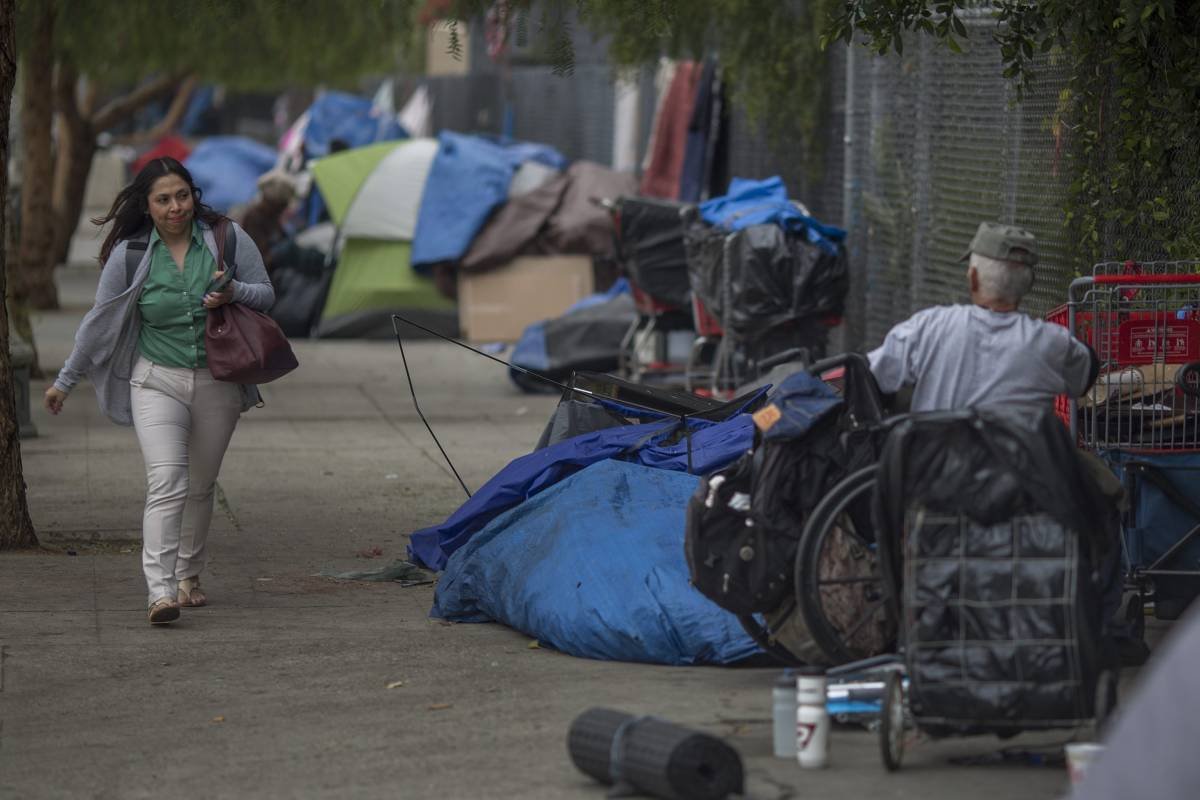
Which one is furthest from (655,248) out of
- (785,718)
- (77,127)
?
Answer: (77,127)

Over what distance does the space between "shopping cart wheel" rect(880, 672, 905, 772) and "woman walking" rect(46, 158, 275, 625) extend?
122 inches

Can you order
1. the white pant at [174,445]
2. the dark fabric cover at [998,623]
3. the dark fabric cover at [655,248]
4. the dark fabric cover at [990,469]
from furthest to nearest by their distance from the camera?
1. the dark fabric cover at [655,248]
2. the white pant at [174,445]
3. the dark fabric cover at [990,469]
4. the dark fabric cover at [998,623]

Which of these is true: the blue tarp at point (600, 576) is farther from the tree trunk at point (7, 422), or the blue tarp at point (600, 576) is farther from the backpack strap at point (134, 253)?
the tree trunk at point (7, 422)

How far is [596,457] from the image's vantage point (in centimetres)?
783

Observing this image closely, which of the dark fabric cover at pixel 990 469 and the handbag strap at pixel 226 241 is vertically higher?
the handbag strap at pixel 226 241

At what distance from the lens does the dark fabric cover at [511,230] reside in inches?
742

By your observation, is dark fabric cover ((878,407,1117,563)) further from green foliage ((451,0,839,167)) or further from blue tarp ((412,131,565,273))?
blue tarp ((412,131,565,273))

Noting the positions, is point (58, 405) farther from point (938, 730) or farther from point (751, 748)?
point (938, 730)

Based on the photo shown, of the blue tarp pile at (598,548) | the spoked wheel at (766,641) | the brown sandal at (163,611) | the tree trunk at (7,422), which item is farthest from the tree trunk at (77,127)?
the spoked wheel at (766,641)

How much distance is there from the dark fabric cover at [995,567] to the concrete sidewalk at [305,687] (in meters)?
0.25

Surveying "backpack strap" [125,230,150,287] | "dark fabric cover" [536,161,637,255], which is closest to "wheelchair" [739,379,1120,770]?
"backpack strap" [125,230,150,287]

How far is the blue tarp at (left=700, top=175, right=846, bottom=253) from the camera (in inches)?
496

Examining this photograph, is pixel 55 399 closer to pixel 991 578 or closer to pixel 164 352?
pixel 164 352

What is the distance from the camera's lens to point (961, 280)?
11.6 m
